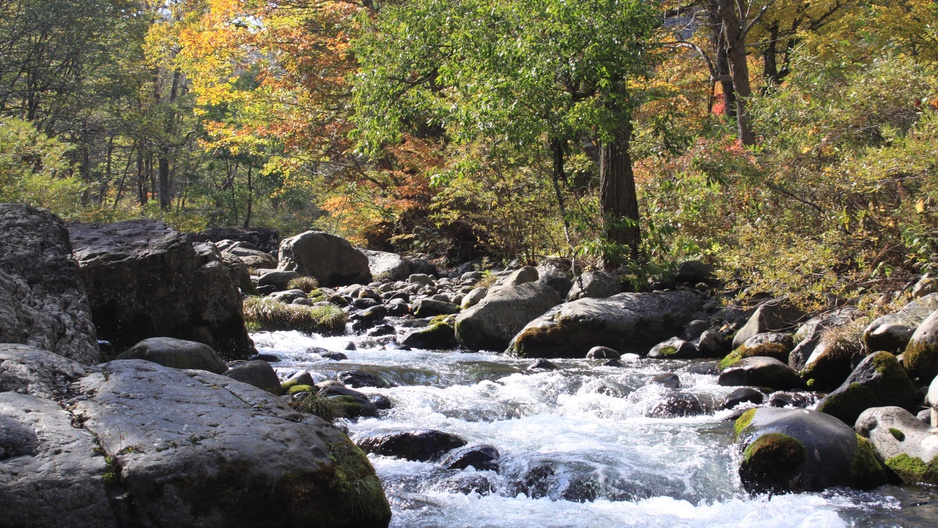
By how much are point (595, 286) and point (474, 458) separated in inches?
248

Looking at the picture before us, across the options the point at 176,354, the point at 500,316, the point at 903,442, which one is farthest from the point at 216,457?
the point at 500,316

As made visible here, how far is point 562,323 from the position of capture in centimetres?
1012

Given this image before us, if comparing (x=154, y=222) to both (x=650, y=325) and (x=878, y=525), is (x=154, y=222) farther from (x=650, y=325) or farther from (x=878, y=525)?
(x=878, y=525)

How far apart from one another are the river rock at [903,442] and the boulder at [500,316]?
592cm

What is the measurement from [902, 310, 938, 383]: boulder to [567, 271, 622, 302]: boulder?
5059 mm

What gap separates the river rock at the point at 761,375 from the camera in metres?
7.26

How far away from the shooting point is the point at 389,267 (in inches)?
711

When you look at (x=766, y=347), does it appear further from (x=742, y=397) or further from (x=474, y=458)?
(x=474, y=458)

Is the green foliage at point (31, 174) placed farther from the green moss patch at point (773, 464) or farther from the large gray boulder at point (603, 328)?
the green moss patch at point (773, 464)

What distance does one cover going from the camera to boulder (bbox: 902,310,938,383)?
607 centimetres

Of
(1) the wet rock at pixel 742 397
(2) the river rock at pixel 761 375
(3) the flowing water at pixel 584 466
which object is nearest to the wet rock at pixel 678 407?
(3) the flowing water at pixel 584 466

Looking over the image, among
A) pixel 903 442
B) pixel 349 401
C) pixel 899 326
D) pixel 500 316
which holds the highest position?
pixel 349 401

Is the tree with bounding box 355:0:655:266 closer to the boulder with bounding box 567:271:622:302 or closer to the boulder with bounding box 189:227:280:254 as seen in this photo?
the boulder with bounding box 567:271:622:302

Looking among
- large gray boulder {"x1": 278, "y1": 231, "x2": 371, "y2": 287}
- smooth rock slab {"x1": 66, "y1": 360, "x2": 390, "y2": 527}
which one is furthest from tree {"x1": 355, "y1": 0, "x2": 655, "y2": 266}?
smooth rock slab {"x1": 66, "y1": 360, "x2": 390, "y2": 527}
